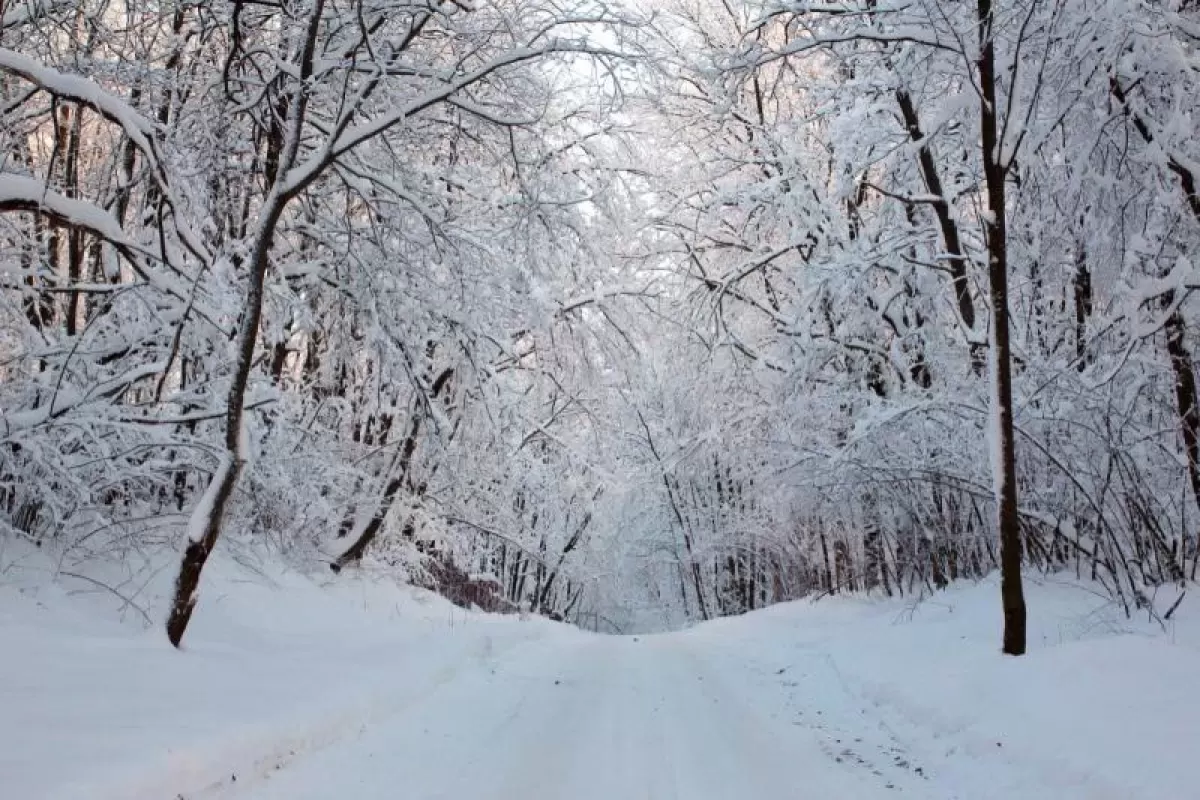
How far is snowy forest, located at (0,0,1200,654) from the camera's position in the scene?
20.4ft

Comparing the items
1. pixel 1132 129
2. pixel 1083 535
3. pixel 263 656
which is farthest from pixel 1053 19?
pixel 263 656

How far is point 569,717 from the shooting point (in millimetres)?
5805

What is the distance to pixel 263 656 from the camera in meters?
6.24

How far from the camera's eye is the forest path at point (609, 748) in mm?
3939

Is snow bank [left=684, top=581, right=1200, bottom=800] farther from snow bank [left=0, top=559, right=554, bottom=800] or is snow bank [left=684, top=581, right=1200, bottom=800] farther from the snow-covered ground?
snow bank [left=0, top=559, right=554, bottom=800]

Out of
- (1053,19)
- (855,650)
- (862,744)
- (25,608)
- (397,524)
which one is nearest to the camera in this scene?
(862,744)

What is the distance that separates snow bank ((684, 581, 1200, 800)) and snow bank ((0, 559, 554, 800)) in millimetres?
3202

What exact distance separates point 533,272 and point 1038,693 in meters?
6.67

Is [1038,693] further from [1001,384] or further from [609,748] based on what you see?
[609,748]

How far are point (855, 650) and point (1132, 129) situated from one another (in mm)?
5516

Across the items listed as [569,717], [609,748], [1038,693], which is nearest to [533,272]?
[569,717]

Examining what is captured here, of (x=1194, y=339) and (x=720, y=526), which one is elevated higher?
(x=1194, y=339)

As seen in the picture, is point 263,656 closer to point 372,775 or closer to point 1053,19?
point 372,775

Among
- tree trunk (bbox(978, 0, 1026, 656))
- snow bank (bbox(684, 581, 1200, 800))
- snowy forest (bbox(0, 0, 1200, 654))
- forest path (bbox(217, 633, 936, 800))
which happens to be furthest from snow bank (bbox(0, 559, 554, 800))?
tree trunk (bbox(978, 0, 1026, 656))
